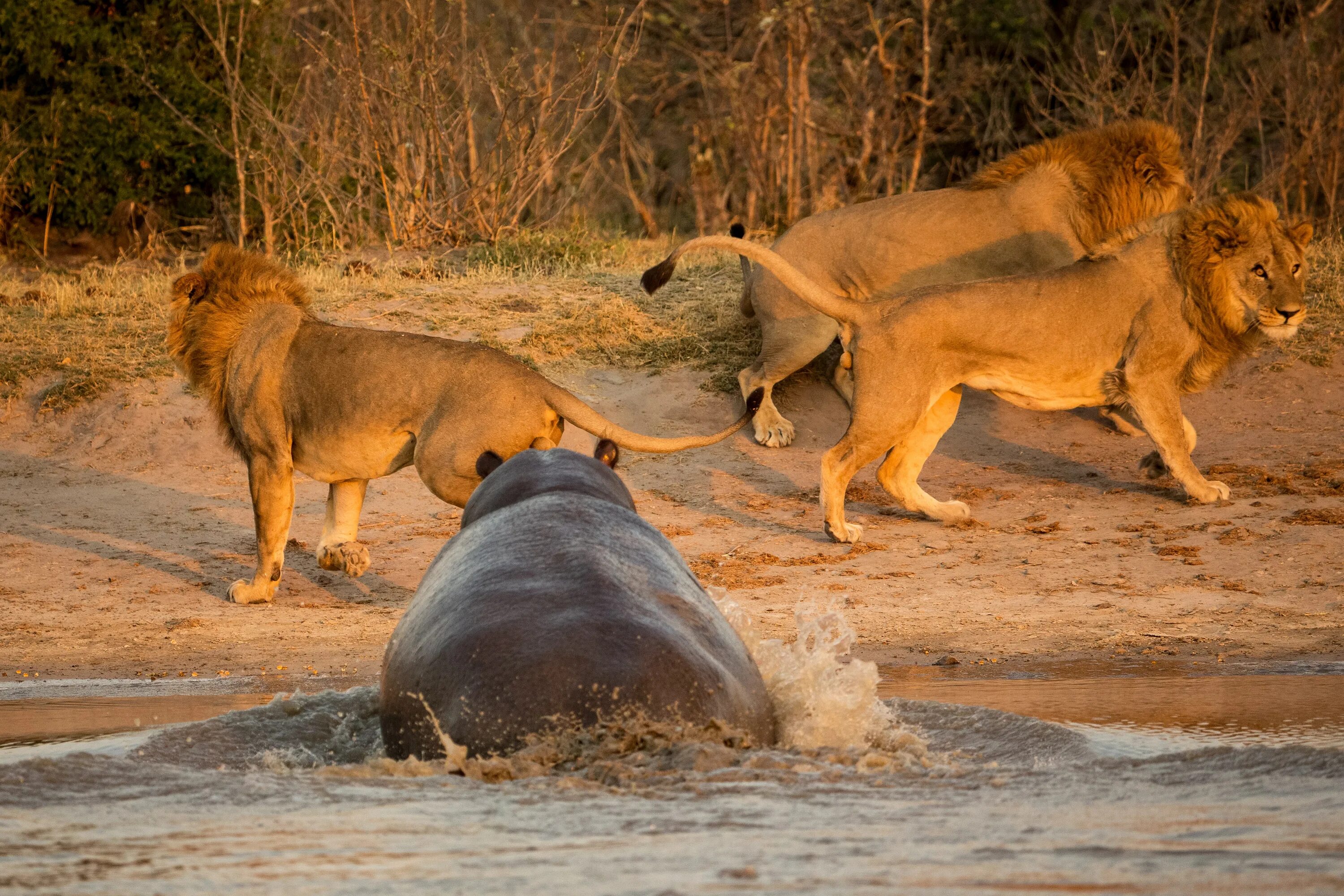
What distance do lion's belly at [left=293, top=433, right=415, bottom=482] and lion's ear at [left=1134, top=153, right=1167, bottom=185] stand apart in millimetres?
4513

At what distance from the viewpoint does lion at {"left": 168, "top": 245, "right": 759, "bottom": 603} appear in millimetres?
6039

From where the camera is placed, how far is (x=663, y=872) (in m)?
2.37

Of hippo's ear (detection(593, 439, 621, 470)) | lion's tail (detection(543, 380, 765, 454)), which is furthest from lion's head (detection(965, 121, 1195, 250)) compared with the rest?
hippo's ear (detection(593, 439, 621, 470))

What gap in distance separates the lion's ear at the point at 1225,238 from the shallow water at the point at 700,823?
4.18 meters

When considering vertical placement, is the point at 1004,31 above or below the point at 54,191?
above

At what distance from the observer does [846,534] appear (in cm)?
735

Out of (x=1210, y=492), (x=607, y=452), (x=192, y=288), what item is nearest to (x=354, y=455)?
(x=192, y=288)

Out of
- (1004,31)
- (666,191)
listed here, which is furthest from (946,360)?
(666,191)

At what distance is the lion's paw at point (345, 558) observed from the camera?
6.83m

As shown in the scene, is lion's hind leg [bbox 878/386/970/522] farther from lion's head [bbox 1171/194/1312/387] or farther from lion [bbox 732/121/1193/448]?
lion's head [bbox 1171/194/1312/387]

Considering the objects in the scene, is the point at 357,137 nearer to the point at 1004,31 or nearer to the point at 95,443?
the point at 95,443

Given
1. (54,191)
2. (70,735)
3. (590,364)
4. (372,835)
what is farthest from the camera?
(54,191)

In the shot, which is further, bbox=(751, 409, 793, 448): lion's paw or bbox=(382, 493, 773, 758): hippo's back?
bbox=(751, 409, 793, 448): lion's paw

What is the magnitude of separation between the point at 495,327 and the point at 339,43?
393cm
